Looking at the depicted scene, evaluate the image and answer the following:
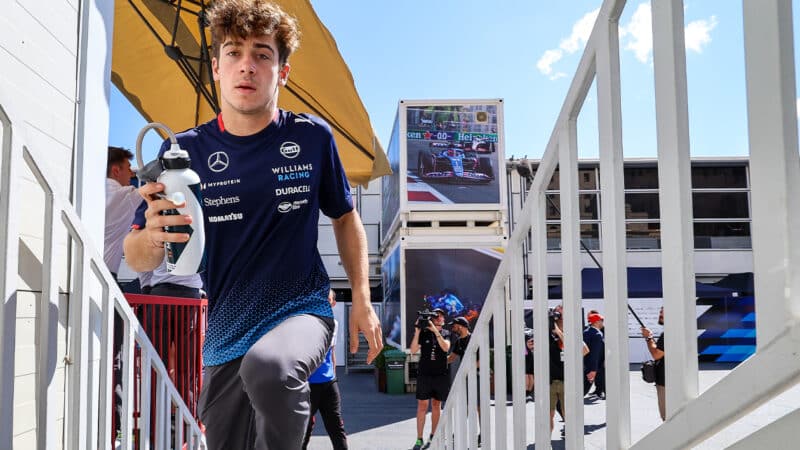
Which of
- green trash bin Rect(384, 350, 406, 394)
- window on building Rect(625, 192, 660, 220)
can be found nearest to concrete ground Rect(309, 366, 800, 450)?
green trash bin Rect(384, 350, 406, 394)

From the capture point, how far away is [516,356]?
2.17 m

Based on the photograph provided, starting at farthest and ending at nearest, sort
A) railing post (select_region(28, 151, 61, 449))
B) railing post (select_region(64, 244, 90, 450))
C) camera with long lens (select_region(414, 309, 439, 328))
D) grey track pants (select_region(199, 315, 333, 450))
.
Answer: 1. camera with long lens (select_region(414, 309, 439, 328))
2. railing post (select_region(64, 244, 90, 450))
3. railing post (select_region(28, 151, 61, 449))
4. grey track pants (select_region(199, 315, 333, 450))

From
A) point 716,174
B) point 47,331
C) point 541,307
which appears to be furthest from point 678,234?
point 47,331

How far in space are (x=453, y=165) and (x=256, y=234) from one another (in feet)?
27.9

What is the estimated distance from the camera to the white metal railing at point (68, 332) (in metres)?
1.50

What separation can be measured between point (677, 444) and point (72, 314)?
185cm

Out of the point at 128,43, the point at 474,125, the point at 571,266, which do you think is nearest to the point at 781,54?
the point at 571,266

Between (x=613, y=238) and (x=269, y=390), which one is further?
(x=269, y=390)

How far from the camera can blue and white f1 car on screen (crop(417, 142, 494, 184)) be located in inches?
397

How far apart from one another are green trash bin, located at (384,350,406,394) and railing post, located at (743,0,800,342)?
465 inches

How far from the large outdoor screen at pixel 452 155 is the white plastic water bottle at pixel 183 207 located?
8.50 meters

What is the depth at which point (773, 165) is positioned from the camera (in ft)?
2.92

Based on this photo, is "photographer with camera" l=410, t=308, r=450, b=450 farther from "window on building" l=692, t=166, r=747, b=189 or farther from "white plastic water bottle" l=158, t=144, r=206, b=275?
"white plastic water bottle" l=158, t=144, r=206, b=275

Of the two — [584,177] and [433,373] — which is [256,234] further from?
[584,177]
